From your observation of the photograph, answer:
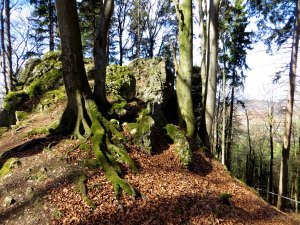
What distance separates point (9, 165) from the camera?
18.2 feet

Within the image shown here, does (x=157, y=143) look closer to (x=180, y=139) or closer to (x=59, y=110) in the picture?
(x=180, y=139)

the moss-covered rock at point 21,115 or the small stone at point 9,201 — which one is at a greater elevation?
the moss-covered rock at point 21,115

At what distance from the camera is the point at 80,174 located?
5172 mm

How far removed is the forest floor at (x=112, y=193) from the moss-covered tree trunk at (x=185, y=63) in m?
1.51

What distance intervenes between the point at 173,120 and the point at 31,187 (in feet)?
17.3

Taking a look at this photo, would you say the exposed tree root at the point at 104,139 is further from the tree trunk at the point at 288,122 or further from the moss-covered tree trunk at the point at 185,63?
the tree trunk at the point at 288,122

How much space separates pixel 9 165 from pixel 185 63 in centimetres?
561

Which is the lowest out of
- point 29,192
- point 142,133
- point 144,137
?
point 29,192

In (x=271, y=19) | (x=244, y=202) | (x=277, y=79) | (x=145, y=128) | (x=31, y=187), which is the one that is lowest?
(x=244, y=202)

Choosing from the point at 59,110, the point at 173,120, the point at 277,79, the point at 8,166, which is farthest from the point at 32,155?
the point at 277,79

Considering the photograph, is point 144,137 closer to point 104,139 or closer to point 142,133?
point 142,133

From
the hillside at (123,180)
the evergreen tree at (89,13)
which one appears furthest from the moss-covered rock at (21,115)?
the evergreen tree at (89,13)

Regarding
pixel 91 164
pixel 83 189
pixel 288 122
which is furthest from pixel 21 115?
pixel 288 122

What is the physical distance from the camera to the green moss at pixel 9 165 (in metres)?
5.41
